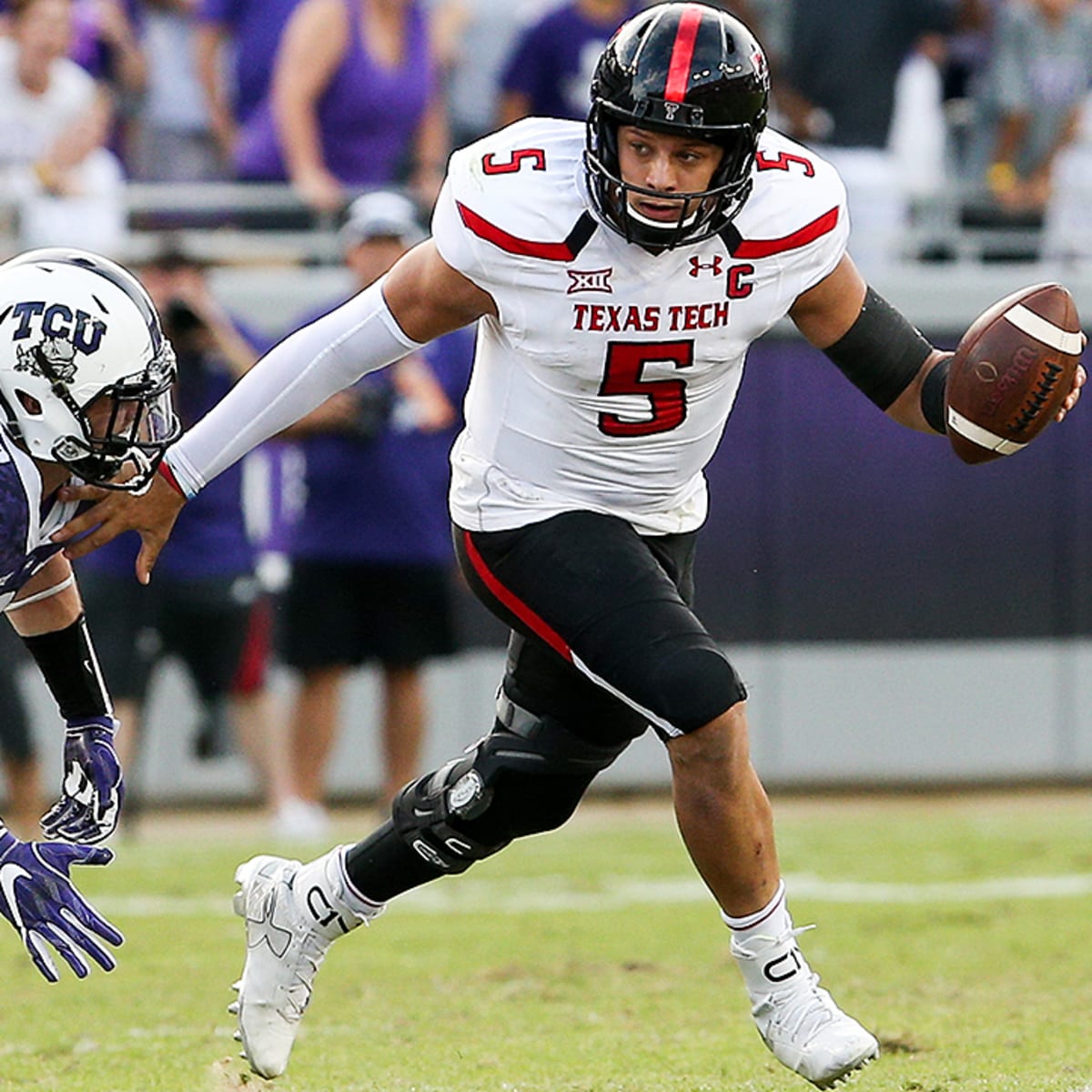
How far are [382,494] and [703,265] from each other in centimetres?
413

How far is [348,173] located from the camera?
9242 mm

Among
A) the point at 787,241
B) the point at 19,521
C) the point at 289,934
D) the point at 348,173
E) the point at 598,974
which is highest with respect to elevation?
the point at 787,241

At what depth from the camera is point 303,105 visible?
8883 mm

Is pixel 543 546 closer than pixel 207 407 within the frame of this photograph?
Yes

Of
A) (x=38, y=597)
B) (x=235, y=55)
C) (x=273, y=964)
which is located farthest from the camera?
(x=235, y=55)

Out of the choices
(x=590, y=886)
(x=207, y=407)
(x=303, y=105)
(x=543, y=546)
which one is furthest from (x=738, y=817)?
(x=303, y=105)

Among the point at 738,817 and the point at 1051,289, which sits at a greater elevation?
the point at 1051,289

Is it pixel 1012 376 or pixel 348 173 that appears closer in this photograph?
pixel 1012 376

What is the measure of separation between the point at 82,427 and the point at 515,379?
0.82 meters

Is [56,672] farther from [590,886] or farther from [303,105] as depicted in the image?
[303,105]

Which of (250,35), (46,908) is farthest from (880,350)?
(250,35)

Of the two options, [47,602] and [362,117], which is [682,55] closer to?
[47,602]

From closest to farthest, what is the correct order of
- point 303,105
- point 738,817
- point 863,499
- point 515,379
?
point 738,817
point 515,379
point 303,105
point 863,499

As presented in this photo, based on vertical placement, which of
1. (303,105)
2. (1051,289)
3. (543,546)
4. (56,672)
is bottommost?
(303,105)
